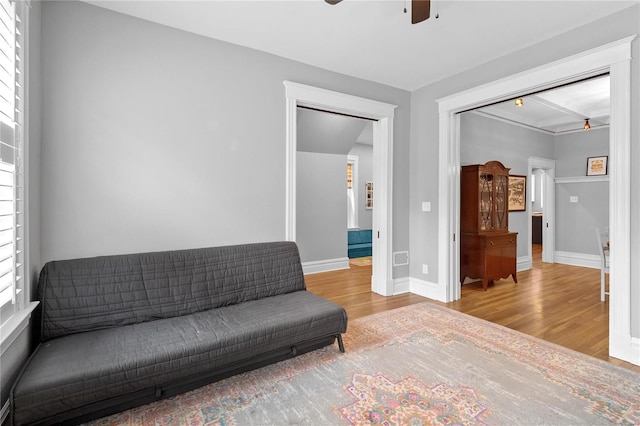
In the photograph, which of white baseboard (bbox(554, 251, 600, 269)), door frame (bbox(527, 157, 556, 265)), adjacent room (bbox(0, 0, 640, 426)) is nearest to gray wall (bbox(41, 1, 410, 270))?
adjacent room (bbox(0, 0, 640, 426))

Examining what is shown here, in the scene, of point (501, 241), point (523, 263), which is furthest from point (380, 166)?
point (523, 263)

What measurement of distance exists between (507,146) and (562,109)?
90 cm

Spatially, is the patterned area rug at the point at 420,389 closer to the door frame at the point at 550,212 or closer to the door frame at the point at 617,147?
the door frame at the point at 617,147

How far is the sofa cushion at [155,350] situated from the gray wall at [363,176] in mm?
5224

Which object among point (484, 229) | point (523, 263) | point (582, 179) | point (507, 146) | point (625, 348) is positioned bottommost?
point (625, 348)

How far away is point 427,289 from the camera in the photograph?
417 cm

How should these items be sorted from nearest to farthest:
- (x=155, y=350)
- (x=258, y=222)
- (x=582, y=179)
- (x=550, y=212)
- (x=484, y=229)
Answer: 1. (x=155, y=350)
2. (x=258, y=222)
3. (x=484, y=229)
4. (x=582, y=179)
5. (x=550, y=212)

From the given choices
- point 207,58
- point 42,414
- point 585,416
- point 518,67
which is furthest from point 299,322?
point 518,67

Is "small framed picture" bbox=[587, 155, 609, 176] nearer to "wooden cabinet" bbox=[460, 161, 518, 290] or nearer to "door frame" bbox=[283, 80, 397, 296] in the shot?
"wooden cabinet" bbox=[460, 161, 518, 290]

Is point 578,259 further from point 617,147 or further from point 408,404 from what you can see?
point 408,404

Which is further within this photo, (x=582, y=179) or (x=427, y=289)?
(x=582, y=179)

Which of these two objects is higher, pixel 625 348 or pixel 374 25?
pixel 374 25

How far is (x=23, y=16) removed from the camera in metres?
1.90

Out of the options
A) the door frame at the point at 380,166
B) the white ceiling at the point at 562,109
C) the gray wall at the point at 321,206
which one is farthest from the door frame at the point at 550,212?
the door frame at the point at 380,166
